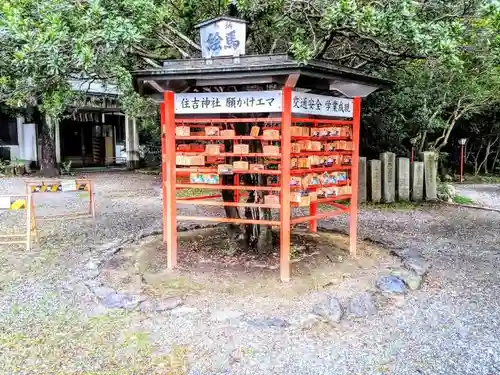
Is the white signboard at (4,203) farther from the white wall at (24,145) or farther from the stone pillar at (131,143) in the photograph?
the stone pillar at (131,143)

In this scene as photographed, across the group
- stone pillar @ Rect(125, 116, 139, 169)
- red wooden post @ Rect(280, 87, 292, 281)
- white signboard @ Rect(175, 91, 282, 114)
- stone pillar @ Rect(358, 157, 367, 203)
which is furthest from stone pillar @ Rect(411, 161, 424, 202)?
stone pillar @ Rect(125, 116, 139, 169)

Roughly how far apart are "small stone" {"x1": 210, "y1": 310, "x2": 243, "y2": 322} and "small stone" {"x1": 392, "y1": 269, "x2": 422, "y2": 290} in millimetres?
2056

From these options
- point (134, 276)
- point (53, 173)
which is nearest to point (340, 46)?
point (134, 276)

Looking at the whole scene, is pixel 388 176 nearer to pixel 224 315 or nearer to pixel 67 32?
pixel 224 315

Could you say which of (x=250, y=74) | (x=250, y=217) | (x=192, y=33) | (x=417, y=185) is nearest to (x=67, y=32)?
(x=250, y=74)

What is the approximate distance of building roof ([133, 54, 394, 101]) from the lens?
4.39 metres

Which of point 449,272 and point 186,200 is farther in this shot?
point 186,200

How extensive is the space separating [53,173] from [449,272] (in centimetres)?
1546

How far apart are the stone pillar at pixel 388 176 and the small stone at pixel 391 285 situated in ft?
18.3

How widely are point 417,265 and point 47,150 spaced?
1523cm

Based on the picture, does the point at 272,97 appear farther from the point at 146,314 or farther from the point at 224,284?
the point at 146,314

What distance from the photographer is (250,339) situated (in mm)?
3582

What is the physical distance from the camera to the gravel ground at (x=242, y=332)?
321 cm

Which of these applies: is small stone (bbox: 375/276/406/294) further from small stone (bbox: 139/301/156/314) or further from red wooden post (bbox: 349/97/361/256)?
small stone (bbox: 139/301/156/314)
